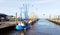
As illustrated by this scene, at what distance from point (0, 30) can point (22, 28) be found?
7125mm

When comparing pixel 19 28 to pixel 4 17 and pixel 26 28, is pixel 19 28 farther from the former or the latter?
pixel 4 17

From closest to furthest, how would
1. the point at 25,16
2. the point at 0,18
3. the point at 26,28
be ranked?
the point at 26,28 → the point at 25,16 → the point at 0,18

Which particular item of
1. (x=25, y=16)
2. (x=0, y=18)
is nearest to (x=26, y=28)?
(x=25, y=16)

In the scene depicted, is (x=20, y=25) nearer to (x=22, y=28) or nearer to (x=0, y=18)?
(x=22, y=28)

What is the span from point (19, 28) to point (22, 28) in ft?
2.11

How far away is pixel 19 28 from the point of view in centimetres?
3753

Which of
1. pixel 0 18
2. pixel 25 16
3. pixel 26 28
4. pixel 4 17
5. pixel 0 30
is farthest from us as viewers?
pixel 4 17

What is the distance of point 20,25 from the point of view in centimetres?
3747

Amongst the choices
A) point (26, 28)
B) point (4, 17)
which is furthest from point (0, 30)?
point (4, 17)

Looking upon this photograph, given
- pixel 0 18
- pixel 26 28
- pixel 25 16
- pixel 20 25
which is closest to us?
pixel 20 25

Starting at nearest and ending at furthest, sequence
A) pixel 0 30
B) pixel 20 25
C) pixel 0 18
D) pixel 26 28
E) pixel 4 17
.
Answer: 1. pixel 0 30
2. pixel 20 25
3. pixel 26 28
4. pixel 0 18
5. pixel 4 17

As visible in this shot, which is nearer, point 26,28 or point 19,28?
point 19,28

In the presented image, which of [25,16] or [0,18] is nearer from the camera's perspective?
[25,16]

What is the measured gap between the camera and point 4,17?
295 feet
